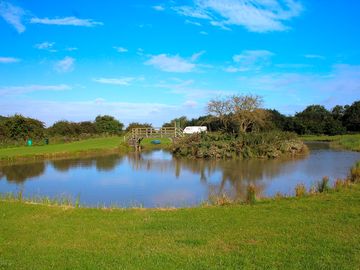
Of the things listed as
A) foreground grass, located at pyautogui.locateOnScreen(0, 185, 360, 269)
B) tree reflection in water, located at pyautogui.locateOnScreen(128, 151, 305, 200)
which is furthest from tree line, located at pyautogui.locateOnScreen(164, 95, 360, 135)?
foreground grass, located at pyautogui.locateOnScreen(0, 185, 360, 269)

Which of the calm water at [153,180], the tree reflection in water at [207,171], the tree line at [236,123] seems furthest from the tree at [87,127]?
the calm water at [153,180]

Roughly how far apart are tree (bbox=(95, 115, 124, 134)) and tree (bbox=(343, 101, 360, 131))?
4540 cm

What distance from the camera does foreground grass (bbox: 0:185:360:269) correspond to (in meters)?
5.78

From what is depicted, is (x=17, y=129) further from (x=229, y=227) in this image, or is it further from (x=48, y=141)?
(x=229, y=227)

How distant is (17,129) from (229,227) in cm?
4277

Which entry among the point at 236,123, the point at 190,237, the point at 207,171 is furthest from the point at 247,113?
the point at 190,237

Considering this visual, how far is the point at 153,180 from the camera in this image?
19.8m

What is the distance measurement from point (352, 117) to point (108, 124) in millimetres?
48557

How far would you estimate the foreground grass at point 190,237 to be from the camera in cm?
578

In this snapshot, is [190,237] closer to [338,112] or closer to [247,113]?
[247,113]

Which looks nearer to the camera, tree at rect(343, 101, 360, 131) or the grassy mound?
the grassy mound

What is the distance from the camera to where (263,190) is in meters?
15.3

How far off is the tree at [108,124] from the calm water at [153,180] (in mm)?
47491

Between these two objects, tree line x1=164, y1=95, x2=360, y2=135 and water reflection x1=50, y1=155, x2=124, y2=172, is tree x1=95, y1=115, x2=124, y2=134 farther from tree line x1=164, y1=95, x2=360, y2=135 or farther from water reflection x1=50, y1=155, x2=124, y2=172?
water reflection x1=50, y1=155, x2=124, y2=172
